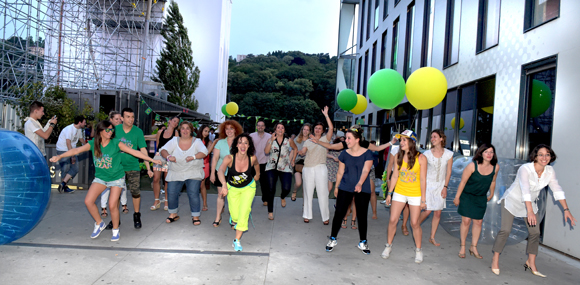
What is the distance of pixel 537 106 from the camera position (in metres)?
6.56

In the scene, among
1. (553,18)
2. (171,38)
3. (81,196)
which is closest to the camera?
(553,18)

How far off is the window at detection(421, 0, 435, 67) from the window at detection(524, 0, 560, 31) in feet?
15.1

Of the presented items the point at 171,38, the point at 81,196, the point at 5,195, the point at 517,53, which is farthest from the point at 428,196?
the point at 171,38

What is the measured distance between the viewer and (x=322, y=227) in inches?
261

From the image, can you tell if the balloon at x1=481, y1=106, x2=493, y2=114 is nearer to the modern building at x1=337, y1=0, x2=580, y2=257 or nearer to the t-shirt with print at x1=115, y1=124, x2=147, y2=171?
the modern building at x1=337, y1=0, x2=580, y2=257

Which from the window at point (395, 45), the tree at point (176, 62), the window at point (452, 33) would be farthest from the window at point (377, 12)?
the tree at point (176, 62)

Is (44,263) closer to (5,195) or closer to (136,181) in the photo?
(5,195)

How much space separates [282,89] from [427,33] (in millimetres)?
46990

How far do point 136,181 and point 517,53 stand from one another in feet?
22.9

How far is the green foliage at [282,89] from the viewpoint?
55.7 meters

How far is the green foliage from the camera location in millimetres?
55656

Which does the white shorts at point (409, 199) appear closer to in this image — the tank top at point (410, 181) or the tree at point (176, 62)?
the tank top at point (410, 181)

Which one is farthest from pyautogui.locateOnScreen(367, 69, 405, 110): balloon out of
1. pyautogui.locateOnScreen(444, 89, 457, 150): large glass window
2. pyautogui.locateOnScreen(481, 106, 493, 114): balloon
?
pyautogui.locateOnScreen(444, 89, 457, 150): large glass window

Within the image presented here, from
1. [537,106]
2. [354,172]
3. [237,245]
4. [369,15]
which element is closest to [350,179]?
[354,172]
